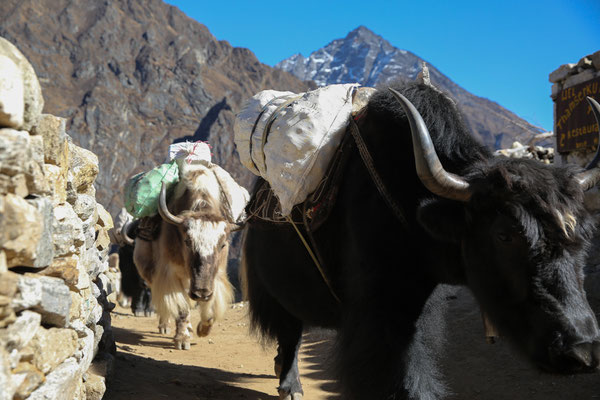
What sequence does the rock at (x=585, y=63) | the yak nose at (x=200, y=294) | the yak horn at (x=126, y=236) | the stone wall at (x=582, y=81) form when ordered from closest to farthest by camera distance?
the yak nose at (x=200, y=294), the stone wall at (x=582, y=81), the rock at (x=585, y=63), the yak horn at (x=126, y=236)

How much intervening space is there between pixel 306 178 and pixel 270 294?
1308mm

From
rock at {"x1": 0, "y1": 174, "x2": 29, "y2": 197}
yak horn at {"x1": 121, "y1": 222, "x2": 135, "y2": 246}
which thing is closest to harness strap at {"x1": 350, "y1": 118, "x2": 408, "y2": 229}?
rock at {"x1": 0, "y1": 174, "x2": 29, "y2": 197}

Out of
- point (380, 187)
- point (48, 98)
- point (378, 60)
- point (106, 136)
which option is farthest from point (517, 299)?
point (378, 60)

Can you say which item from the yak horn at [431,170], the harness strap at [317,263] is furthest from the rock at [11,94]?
the harness strap at [317,263]

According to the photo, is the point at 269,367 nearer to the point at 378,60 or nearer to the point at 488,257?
the point at 488,257

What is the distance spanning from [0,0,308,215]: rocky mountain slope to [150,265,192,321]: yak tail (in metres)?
27.8

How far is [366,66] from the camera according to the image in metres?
72.2

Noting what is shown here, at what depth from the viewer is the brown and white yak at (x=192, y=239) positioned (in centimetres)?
489

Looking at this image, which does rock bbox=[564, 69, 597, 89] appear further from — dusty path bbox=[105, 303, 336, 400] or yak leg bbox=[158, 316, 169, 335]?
yak leg bbox=[158, 316, 169, 335]

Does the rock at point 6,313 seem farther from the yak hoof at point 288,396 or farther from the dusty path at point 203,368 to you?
the yak hoof at point 288,396

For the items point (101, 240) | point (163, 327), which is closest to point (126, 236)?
point (163, 327)

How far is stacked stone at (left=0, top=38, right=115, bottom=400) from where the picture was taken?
1.39 metres

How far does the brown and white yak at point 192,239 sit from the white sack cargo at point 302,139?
6.59ft

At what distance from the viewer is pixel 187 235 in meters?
4.88
